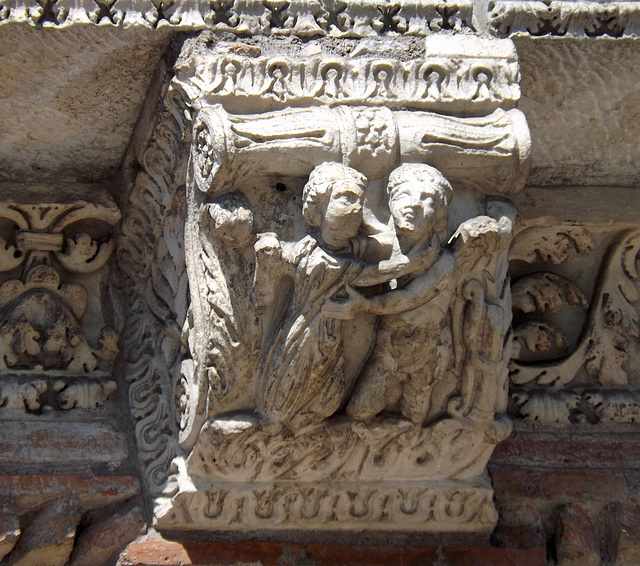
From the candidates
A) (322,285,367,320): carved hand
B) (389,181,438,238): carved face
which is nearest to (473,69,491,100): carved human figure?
(389,181,438,238): carved face

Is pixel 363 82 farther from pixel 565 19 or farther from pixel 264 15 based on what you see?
pixel 565 19

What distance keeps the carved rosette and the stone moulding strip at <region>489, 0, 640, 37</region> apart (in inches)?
38.2

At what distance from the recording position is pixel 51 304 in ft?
8.30

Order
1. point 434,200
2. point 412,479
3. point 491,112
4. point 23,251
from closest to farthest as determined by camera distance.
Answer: point 434,200
point 491,112
point 412,479
point 23,251

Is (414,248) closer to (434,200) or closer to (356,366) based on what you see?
(434,200)

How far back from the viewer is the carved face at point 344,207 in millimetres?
2006

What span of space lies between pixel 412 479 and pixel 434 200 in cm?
64

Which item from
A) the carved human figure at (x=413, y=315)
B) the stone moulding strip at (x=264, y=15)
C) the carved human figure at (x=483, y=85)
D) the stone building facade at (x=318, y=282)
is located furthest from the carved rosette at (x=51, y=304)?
the carved human figure at (x=483, y=85)

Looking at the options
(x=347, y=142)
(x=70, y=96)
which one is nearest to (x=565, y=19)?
(x=347, y=142)

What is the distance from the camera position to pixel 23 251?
8.30ft

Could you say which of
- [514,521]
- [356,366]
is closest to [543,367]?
[514,521]

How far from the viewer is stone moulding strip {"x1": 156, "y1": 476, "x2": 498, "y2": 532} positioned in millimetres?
2303

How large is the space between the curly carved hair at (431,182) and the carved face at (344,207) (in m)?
0.10

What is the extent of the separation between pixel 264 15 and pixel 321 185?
0.40 m
